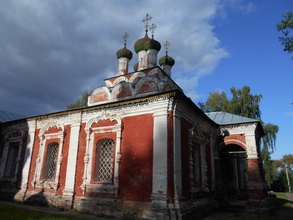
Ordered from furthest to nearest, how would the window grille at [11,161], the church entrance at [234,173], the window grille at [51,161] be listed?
the church entrance at [234,173]
the window grille at [11,161]
the window grille at [51,161]

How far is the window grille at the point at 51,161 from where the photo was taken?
32.7ft

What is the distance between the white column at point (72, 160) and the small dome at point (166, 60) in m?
6.90

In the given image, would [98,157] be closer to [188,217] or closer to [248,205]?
[188,217]

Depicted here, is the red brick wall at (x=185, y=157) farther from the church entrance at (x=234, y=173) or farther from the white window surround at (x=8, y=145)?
the white window surround at (x=8, y=145)

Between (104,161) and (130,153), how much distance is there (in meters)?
1.35

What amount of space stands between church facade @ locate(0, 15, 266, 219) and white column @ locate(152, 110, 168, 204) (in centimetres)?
3

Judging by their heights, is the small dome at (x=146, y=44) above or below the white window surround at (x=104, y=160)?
above

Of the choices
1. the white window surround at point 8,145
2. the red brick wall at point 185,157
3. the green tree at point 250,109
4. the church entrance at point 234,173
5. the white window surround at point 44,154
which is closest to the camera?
the red brick wall at point 185,157

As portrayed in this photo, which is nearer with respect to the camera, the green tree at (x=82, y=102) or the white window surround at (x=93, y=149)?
the white window surround at (x=93, y=149)

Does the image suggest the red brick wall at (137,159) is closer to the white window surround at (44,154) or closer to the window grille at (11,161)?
the white window surround at (44,154)

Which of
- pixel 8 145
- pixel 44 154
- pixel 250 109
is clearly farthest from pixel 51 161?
pixel 250 109

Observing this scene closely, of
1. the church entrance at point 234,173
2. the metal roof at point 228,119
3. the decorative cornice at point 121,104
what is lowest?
the church entrance at point 234,173

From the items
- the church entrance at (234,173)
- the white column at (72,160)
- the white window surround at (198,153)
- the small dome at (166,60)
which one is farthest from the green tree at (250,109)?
the white column at (72,160)

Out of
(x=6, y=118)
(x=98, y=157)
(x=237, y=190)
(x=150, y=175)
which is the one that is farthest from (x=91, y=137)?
(x=237, y=190)
